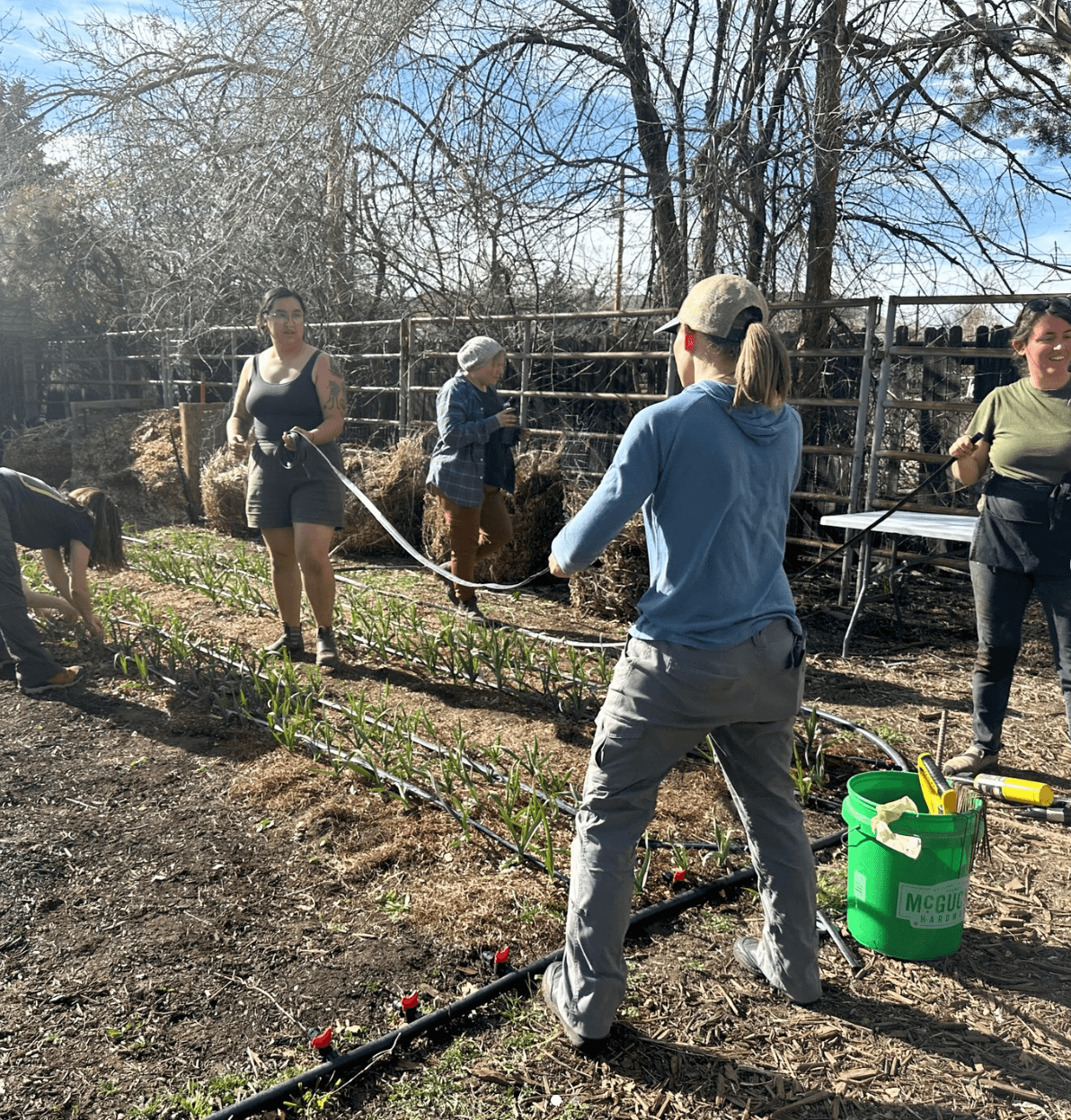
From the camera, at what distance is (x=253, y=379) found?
495 cm

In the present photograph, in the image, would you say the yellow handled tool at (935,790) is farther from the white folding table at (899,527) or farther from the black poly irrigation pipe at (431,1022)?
the white folding table at (899,527)

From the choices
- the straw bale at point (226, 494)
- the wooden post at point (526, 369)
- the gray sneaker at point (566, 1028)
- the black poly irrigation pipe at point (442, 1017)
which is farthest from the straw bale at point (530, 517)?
the gray sneaker at point (566, 1028)

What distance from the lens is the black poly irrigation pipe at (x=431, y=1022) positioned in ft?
6.72

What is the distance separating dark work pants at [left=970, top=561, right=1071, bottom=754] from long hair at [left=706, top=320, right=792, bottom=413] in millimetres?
2006

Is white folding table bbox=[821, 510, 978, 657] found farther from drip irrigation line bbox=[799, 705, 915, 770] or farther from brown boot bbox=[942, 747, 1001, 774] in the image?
brown boot bbox=[942, 747, 1001, 774]

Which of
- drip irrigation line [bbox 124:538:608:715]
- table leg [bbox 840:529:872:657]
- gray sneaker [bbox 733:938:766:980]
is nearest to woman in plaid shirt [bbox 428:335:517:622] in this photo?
drip irrigation line [bbox 124:538:608:715]

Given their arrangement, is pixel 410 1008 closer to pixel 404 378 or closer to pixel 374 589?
pixel 374 589

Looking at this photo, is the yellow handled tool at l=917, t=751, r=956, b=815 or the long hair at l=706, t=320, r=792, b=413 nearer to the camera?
the long hair at l=706, t=320, r=792, b=413

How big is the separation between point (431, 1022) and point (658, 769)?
2.68ft

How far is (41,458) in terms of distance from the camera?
Answer: 1259 cm

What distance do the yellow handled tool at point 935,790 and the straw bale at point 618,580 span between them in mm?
3254

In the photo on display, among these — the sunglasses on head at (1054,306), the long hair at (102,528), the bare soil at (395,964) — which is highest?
the sunglasses on head at (1054,306)

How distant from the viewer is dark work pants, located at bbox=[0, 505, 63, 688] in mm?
4629

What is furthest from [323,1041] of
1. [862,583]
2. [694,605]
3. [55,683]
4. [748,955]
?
[862,583]
